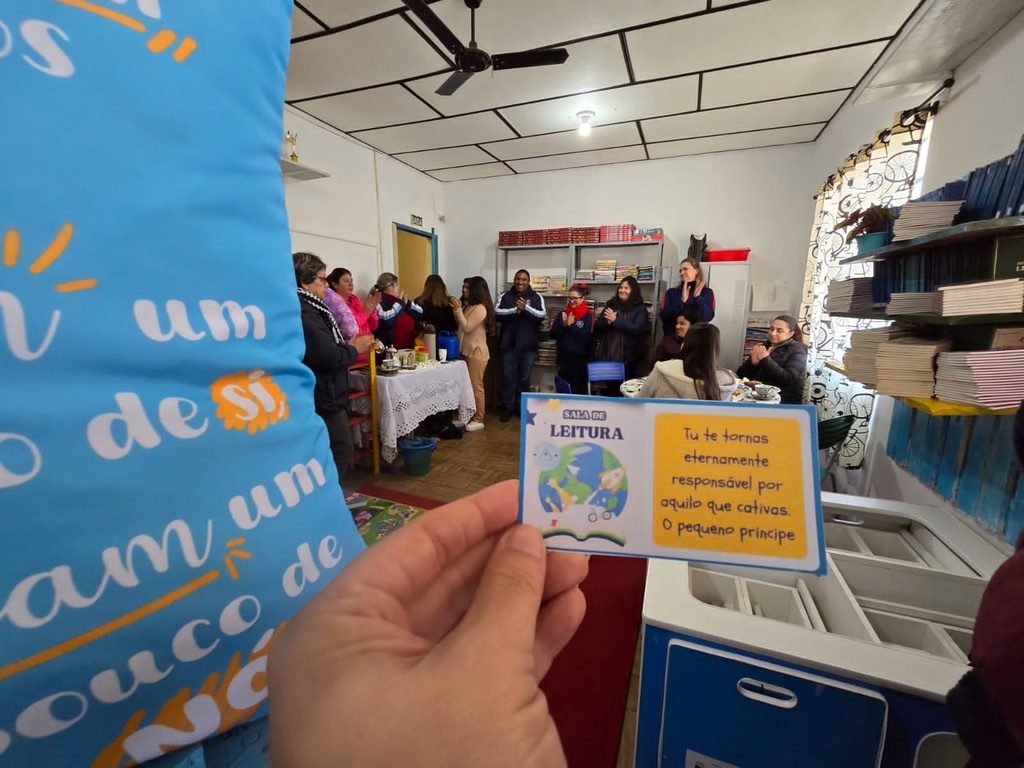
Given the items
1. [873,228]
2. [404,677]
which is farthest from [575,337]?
[404,677]

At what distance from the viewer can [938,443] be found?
1.24 m

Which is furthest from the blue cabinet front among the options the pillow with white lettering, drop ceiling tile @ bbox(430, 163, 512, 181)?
drop ceiling tile @ bbox(430, 163, 512, 181)

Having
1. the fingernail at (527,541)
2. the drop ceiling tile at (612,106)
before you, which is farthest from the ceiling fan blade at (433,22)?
the fingernail at (527,541)

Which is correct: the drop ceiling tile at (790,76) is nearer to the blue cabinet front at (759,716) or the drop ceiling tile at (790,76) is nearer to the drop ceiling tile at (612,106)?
the drop ceiling tile at (612,106)

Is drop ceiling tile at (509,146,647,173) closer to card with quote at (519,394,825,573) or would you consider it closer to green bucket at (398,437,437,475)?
green bucket at (398,437,437,475)

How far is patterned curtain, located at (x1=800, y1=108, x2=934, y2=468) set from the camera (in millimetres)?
1803

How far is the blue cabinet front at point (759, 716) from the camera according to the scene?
27.9 inches

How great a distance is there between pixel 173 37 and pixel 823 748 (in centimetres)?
135

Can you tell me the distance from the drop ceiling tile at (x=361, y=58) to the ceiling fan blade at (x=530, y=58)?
1.50 feet

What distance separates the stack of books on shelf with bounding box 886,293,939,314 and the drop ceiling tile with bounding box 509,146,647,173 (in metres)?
3.12

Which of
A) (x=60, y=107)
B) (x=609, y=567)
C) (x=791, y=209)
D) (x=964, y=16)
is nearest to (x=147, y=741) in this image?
(x=60, y=107)

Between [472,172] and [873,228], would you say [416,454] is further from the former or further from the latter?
[472,172]

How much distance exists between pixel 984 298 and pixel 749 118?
2.93 m

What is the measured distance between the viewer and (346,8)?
1.94 meters
